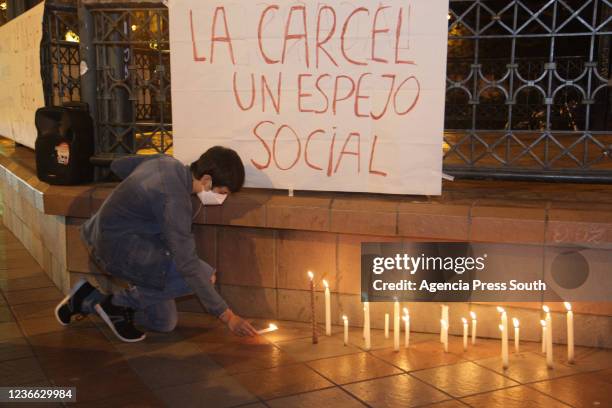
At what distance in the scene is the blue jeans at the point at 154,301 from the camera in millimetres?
4848

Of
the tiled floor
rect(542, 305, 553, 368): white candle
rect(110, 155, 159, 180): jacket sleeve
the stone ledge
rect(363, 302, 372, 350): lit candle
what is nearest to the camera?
the tiled floor

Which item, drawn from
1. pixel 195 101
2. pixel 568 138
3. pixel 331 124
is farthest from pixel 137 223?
pixel 568 138

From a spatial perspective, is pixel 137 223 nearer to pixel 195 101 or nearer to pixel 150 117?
pixel 195 101

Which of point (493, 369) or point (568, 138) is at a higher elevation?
point (568, 138)

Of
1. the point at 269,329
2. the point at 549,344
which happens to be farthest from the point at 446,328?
the point at 269,329

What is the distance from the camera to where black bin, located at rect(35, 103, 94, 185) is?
5730 millimetres

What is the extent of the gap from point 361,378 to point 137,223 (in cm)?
183

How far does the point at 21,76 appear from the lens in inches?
321

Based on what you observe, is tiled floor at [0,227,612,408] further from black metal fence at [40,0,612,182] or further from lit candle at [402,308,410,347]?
Result: black metal fence at [40,0,612,182]

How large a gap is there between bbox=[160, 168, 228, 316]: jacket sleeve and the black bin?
183 cm

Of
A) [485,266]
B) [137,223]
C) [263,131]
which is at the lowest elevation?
[485,266]

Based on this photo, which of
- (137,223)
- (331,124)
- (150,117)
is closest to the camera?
(137,223)

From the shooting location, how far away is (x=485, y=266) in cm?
467

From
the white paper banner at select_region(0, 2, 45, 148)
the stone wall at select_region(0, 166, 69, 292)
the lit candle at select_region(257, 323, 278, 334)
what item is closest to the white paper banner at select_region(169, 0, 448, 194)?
the lit candle at select_region(257, 323, 278, 334)
